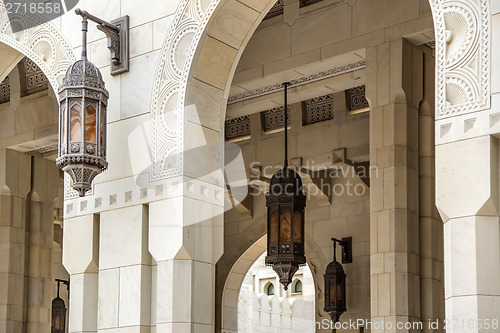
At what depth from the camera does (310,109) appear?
453 inches

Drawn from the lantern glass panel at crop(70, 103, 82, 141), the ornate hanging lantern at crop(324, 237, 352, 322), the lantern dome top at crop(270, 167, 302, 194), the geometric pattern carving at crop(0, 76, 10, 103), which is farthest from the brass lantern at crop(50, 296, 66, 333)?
the lantern glass panel at crop(70, 103, 82, 141)

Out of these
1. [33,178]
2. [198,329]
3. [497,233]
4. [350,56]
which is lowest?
[198,329]

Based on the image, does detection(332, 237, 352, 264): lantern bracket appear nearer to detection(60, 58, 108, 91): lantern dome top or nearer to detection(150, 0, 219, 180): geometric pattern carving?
detection(150, 0, 219, 180): geometric pattern carving

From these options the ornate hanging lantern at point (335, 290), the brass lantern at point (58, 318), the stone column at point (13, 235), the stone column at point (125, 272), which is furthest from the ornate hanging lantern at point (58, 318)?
the stone column at point (125, 272)

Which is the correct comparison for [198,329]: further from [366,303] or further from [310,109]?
[310,109]

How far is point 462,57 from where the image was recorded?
17.5 ft

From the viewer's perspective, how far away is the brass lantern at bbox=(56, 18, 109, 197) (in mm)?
6672

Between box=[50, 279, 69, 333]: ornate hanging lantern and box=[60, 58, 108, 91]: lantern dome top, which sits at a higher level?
→ box=[60, 58, 108, 91]: lantern dome top

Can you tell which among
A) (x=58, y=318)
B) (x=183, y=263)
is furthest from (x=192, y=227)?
(x=58, y=318)

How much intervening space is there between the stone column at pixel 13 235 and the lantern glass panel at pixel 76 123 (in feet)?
16.1

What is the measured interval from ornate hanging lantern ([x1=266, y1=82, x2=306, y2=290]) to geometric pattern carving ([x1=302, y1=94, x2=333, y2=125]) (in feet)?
4.89

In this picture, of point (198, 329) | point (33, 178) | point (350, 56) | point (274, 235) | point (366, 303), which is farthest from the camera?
point (33, 178)

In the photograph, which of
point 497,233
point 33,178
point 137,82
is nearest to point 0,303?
point 33,178

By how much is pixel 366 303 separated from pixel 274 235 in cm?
172
